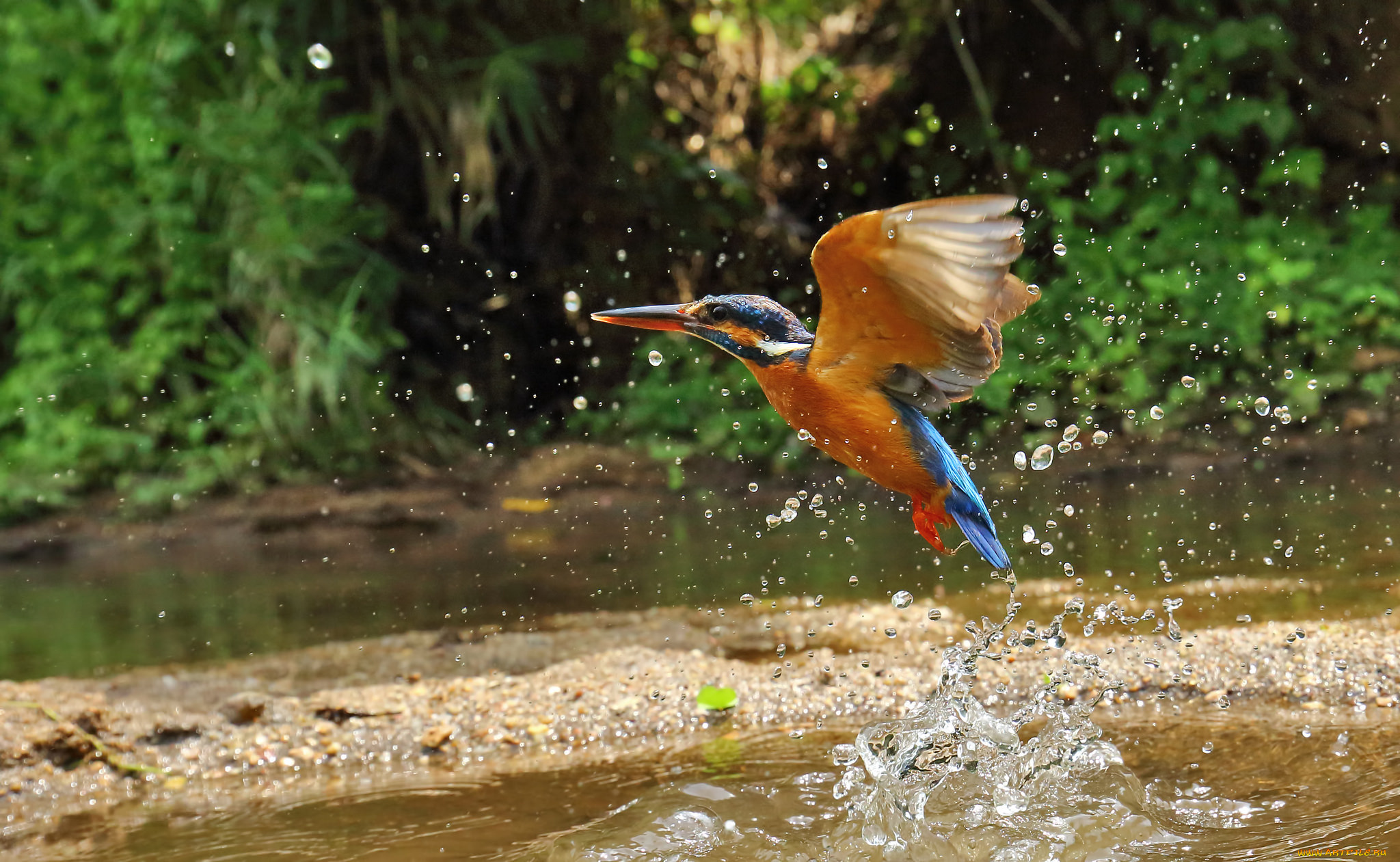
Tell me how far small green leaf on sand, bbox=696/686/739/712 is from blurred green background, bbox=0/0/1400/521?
3181mm

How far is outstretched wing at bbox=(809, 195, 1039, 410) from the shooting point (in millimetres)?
1534

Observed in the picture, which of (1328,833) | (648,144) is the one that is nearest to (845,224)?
(1328,833)

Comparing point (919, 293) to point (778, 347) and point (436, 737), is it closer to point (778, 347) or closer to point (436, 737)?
point (778, 347)

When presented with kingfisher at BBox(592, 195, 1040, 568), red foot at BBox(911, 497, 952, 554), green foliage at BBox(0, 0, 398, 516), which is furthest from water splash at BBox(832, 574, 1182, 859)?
green foliage at BBox(0, 0, 398, 516)

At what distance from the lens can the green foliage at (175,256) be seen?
18.9 feet

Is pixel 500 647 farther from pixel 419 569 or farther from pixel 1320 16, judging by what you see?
pixel 1320 16

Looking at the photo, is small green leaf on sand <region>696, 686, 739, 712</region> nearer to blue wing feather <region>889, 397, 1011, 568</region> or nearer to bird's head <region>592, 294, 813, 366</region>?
blue wing feather <region>889, 397, 1011, 568</region>

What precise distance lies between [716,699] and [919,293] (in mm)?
1277

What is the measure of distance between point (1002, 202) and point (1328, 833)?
108cm

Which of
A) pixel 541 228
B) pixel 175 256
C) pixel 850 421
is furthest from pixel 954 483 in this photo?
pixel 175 256

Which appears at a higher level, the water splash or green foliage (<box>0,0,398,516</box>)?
green foliage (<box>0,0,398,516</box>)

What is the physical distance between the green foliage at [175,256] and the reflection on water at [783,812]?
381 centimetres

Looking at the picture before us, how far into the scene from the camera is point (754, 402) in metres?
6.10

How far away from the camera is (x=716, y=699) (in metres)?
2.62
